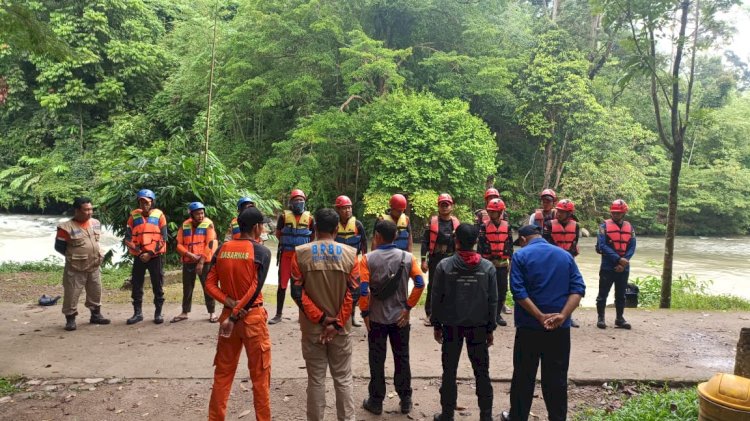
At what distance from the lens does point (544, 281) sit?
385 cm

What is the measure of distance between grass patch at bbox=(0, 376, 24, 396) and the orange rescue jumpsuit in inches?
93.9

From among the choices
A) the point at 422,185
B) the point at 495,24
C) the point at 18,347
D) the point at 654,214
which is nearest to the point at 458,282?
the point at 18,347

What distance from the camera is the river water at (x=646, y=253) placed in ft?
49.3

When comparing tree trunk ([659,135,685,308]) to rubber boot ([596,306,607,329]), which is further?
tree trunk ([659,135,685,308])

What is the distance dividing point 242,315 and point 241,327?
10cm

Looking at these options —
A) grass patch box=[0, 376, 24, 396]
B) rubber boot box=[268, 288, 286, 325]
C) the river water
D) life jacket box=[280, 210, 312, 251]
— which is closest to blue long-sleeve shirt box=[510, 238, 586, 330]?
life jacket box=[280, 210, 312, 251]

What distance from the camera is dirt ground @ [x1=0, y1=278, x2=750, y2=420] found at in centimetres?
438

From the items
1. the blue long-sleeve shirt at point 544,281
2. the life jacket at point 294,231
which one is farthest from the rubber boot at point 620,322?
the life jacket at point 294,231

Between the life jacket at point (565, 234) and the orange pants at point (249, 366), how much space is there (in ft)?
15.2

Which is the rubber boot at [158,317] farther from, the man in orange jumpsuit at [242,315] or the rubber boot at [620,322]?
the rubber boot at [620,322]

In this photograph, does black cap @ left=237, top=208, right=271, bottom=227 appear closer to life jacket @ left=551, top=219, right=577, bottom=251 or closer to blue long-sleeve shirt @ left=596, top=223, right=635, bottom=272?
A: life jacket @ left=551, top=219, right=577, bottom=251

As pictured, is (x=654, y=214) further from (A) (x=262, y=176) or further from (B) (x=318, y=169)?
(A) (x=262, y=176)

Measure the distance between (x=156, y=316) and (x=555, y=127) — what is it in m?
22.3

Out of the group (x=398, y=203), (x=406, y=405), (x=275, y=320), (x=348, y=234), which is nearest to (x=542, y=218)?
(x=398, y=203)
